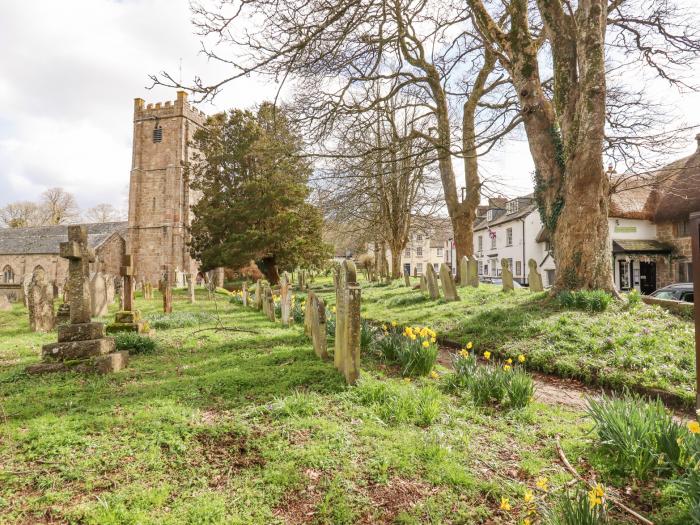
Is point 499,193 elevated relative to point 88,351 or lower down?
elevated

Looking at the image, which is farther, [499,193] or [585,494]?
[499,193]

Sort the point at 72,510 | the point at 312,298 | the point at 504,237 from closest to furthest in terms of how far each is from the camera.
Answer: the point at 72,510, the point at 312,298, the point at 504,237

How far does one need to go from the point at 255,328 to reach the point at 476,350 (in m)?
4.61

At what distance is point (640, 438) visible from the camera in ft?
9.27

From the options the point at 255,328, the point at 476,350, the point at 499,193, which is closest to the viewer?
the point at 476,350

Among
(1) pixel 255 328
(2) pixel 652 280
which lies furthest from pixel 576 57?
(2) pixel 652 280

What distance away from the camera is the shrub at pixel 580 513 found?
2.13 m

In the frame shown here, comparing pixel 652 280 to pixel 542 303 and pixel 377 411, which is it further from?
pixel 377 411

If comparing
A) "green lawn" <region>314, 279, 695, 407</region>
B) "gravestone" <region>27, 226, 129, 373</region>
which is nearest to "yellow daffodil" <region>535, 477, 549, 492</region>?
"green lawn" <region>314, 279, 695, 407</region>

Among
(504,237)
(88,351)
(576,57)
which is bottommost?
(88,351)

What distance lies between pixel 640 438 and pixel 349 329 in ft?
8.97

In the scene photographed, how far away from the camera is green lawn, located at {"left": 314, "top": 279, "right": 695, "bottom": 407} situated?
210 inches

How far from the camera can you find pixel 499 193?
49.0ft

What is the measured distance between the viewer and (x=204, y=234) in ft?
94.7
